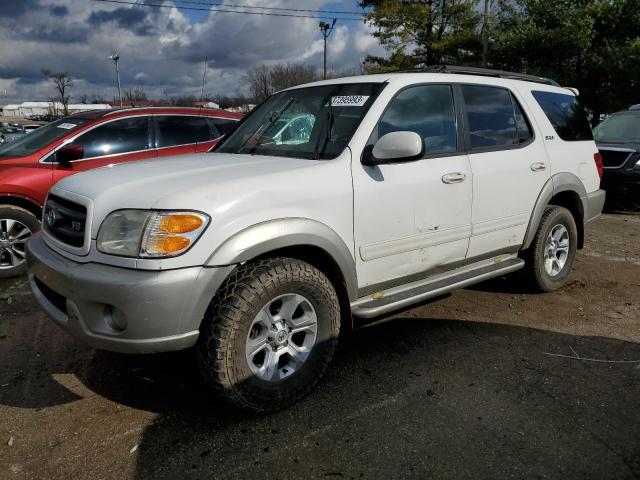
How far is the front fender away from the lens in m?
2.40

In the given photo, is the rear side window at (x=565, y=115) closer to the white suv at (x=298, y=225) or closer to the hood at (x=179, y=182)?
the white suv at (x=298, y=225)

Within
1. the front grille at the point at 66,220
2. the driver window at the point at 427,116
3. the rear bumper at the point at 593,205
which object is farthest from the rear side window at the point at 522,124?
the front grille at the point at 66,220

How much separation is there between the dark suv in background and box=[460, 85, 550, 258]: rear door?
529 centimetres

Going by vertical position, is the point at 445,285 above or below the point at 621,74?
below

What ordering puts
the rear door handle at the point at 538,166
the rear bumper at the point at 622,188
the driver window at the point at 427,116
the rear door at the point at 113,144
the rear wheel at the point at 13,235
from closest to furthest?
the driver window at the point at 427,116 < the rear door handle at the point at 538,166 < the rear wheel at the point at 13,235 < the rear door at the point at 113,144 < the rear bumper at the point at 622,188

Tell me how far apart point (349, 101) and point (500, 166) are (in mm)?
1288

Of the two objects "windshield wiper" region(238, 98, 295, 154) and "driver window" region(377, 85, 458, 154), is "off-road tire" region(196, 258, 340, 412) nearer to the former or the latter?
"driver window" region(377, 85, 458, 154)

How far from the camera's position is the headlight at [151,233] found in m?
2.29

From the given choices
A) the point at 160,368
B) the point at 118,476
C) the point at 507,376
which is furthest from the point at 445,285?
the point at 118,476

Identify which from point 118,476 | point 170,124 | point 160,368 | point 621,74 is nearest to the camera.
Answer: point 118,476

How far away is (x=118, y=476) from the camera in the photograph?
7.34 feet

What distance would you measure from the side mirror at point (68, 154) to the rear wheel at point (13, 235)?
64 centimetres

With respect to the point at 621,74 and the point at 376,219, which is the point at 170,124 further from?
the point at 621,74

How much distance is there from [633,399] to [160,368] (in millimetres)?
2849
